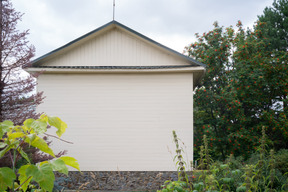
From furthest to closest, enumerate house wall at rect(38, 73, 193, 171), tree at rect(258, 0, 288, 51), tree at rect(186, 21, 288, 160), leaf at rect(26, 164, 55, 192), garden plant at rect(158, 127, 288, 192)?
tree at rect(258, 0, 288, 51), tree at rect(186, 21, 288, 160), house wall at rect(38, 73, 193, 171), garden plant at rect(158, 127, 288, 192), leaf at rect(26, 164, 55, 192)

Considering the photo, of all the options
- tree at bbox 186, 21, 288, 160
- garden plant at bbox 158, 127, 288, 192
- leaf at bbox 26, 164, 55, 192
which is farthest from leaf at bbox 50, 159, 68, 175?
tree at bbox 186, 21, 288, 160

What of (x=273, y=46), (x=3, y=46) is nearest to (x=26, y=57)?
(x=3, y=46)

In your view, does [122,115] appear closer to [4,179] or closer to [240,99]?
[240,99]

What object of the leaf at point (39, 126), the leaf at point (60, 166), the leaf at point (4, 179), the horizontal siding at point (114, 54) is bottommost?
the leaf at point (4, 179)

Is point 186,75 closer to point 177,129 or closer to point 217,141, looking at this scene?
point 177,129

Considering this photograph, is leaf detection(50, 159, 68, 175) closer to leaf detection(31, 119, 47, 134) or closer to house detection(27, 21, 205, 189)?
leaf detection(31, 119, 47, 134)

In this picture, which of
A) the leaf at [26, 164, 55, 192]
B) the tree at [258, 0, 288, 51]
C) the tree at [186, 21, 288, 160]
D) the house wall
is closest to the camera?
the leaf at [26, 164, 55, 192]

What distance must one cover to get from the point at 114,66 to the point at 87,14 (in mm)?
2810

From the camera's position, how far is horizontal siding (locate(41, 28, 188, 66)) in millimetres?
9961

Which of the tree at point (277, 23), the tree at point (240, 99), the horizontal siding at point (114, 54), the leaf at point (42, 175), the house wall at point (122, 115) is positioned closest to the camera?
the leaf at point (42, 175)

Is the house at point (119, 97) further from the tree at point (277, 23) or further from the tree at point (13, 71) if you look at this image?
the tree at point (277, 23)

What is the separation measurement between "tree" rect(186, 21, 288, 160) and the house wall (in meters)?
2.79

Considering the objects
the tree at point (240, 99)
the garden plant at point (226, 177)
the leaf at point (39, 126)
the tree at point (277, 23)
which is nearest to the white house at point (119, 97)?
the tree at point (240, 99)

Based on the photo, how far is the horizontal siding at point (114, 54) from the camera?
32.7 ft
